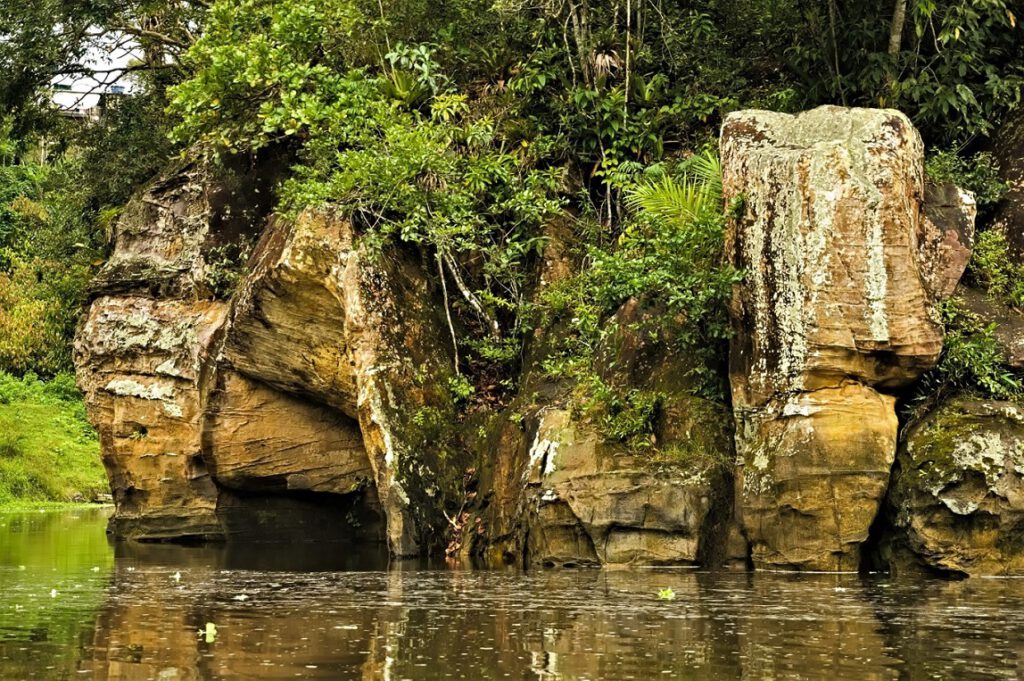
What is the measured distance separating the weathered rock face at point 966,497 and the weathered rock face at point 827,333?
0.38m

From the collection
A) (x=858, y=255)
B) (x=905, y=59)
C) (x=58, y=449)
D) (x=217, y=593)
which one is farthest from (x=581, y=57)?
(x=58, y=449)

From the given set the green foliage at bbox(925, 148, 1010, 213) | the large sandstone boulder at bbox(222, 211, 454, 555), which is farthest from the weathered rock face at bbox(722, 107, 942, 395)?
the large sandstone boulder at bbox(222, 211, 454, 555)

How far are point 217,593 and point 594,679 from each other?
6248 mm

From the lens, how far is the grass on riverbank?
38.2m

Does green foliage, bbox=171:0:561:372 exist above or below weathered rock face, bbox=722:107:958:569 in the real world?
above

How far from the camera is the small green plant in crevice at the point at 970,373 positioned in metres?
15.8

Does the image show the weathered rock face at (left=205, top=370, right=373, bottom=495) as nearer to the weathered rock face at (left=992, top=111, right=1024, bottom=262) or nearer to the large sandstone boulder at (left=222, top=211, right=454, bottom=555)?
the large sandstone boulder at (left=222, top=211, right=454, bottom=555)

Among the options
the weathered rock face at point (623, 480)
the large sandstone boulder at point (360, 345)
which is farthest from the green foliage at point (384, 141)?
the weathered rock face at point (623, 480)

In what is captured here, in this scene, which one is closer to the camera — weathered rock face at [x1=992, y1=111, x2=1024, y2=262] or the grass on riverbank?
weathered rock face at [x1=992, y1=111, x2=1024, y2=262]

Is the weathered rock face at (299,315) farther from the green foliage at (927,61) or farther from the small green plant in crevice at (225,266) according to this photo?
the green foliage at (927,61)

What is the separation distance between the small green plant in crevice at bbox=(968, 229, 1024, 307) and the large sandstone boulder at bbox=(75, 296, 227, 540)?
466 inches

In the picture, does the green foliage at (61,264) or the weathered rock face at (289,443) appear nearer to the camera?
the weathered rock face at (289,443)

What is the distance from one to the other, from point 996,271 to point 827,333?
289cm

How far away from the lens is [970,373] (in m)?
16.0
